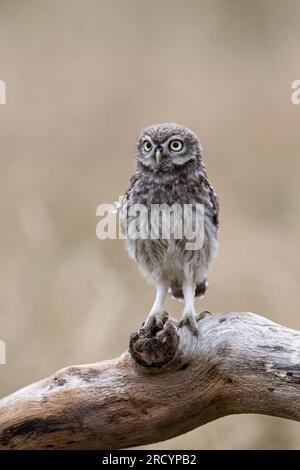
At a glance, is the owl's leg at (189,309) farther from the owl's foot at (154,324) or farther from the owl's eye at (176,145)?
the owl's eye at (176,145)

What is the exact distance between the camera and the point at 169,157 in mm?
3840

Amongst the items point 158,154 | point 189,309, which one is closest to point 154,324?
point 189,309

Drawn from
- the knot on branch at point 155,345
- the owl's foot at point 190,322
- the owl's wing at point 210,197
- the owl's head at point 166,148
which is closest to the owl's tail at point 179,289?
the owl's wing at point 210,197

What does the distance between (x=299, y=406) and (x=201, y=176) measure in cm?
135

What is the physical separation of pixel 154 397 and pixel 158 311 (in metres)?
0.61

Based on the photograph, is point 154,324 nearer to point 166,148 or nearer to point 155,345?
point 155,345

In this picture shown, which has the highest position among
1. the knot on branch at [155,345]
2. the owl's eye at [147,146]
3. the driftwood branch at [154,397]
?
the owl's eye at [147,146]

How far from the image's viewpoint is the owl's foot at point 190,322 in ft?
11.6

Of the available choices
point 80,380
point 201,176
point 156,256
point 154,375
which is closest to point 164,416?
point 154,375

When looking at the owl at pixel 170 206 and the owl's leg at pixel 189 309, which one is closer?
the owl's leg at pixel 189 309

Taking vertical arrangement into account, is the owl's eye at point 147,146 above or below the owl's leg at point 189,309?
above

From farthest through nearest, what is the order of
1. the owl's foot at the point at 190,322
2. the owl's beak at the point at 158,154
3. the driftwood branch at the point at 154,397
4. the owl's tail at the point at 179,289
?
the owl's tail at the point at 179,289 → the owl's beak at the point at 158,154 → the owl's foot at the point at 190,322 → the driftwood branch at the point at 154,397

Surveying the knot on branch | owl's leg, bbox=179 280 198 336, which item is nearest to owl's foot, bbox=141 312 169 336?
the knot on branch

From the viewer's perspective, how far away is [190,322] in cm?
362
